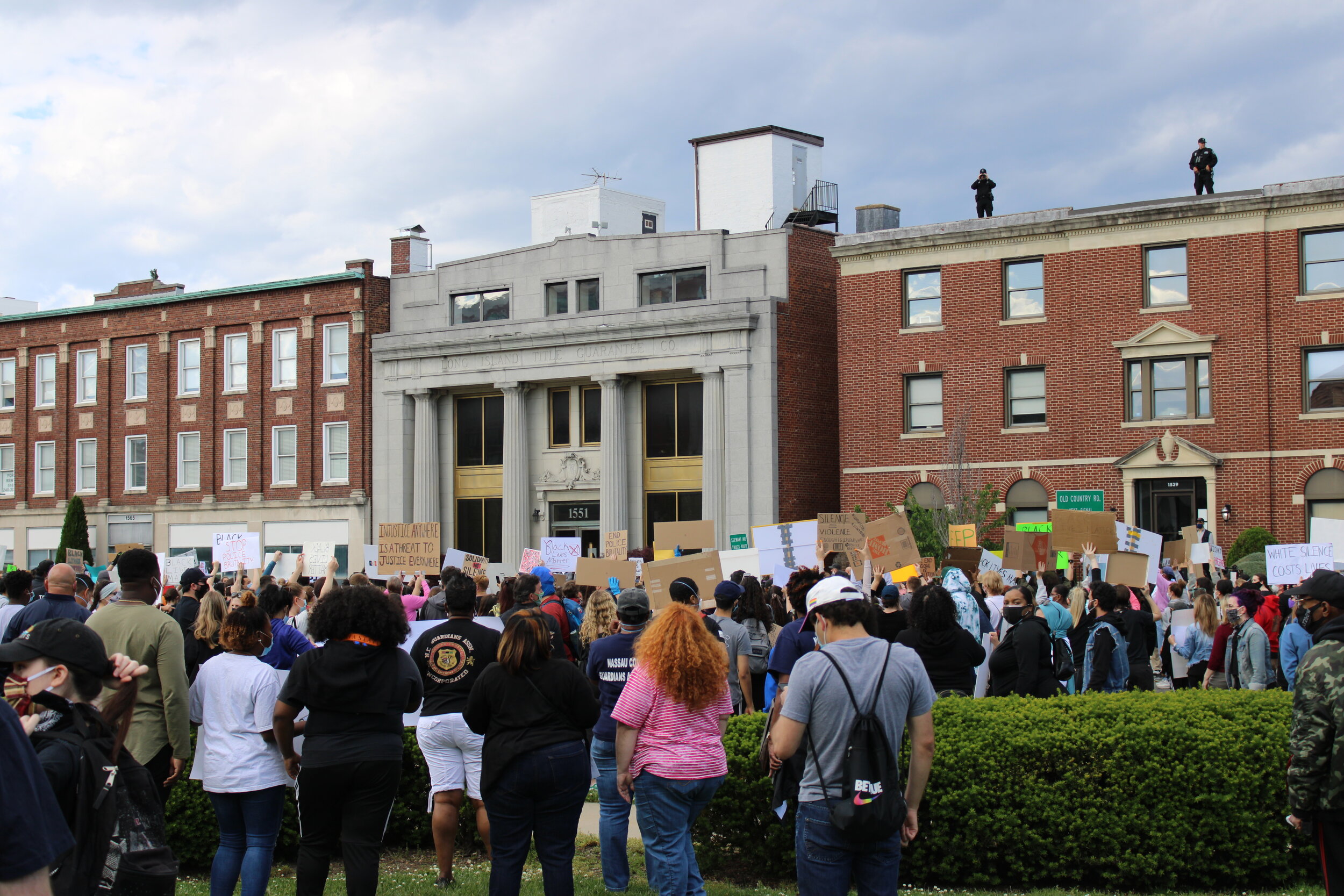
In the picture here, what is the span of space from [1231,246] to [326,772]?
30.0 m

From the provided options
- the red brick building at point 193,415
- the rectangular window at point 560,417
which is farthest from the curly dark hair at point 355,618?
the red brick building at point 193,415

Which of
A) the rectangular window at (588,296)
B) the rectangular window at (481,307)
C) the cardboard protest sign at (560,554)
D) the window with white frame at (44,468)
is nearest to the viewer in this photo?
the cardboard protest sign at (560,554)

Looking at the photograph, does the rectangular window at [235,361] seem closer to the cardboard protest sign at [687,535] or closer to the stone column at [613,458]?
the stone column at [613,458]

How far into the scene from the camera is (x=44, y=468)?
4859cm

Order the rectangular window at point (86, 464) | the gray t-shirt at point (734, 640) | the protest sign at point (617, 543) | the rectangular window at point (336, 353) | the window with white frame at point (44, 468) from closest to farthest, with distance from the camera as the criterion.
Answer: the gray t-shirt at point (734, 640) < the protest sign at point (617, 543) < the rectangular window at point (336, 353) < the rectangular window at point (86, 464) < the window with white frame at point (44, 468)

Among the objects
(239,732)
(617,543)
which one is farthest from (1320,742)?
(617,543)

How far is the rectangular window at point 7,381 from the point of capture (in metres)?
49.8

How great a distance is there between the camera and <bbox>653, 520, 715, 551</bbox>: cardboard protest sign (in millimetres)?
20453

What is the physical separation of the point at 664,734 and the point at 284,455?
130 feet

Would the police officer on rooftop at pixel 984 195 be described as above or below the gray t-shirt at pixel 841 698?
above

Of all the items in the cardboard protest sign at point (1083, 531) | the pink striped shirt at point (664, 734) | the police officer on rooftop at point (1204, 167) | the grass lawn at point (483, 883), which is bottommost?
the grass lawn at point (483, 883)

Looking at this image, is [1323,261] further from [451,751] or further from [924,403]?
[451,751]

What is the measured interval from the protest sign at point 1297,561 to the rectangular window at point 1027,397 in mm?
18022

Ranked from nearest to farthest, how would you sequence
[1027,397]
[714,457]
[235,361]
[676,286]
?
[1027,397] → [714,457] → [676,286] → [235,361]
